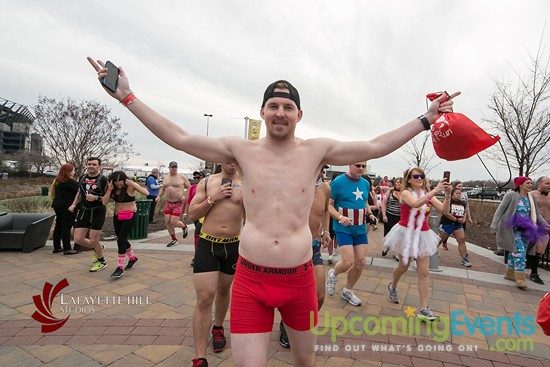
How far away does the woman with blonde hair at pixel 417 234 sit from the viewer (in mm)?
3805

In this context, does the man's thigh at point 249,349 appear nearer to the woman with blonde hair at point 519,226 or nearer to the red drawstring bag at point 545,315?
the red drawstring bag at point 545,315

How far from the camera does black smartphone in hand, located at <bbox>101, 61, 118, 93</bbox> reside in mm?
1846

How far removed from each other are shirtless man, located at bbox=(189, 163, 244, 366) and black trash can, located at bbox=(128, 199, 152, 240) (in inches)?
216

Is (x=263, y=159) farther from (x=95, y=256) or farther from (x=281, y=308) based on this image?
(x=95, y=256)

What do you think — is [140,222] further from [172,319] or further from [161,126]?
[161,126]

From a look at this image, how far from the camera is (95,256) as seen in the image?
546cm

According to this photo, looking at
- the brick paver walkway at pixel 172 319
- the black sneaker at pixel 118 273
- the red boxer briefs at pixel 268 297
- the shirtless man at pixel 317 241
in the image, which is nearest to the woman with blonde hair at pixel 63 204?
the brick paver walkway at pixel 172 319

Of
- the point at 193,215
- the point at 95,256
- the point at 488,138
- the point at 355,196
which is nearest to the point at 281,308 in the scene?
the point at 193,215

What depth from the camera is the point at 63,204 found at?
6535 millimetres

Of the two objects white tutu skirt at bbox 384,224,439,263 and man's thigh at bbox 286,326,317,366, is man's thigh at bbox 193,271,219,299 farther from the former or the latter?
white tutu skirt at bbox 384,224,439,263

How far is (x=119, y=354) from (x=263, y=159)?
245cm

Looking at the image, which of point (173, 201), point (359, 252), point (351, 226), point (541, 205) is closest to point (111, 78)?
point (351, 226)
